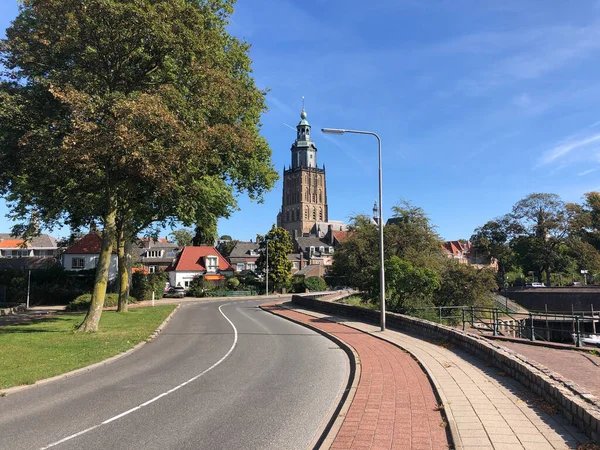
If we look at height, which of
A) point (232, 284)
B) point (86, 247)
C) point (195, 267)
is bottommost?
point (232, 284)

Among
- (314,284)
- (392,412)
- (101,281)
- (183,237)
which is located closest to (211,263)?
(314,284)

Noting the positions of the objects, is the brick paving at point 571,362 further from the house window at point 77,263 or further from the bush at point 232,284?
the house window at point 77,263

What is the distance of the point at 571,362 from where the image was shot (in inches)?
496

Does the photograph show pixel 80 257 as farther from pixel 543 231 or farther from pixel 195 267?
pixel 543 231

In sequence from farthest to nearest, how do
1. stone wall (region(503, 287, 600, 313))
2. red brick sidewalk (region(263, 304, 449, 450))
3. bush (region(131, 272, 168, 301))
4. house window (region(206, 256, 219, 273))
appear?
house window (region(206, 256, 219, 273)) → stone wall (region(503, 287, 600, 313)) → bush (region(131, 272, 168, 301)) → red brick sidewalk (region(263, 304, 449, 450))

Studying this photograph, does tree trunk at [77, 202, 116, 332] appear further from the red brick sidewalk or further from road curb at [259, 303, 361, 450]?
the red brick sidewalk

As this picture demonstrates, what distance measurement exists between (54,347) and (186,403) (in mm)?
8631

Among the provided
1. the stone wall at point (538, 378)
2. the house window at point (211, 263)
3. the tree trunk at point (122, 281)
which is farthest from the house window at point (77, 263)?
the stone wall at point (538, 378)

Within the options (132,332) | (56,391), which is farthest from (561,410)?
(132,332)

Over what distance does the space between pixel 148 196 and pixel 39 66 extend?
681cm

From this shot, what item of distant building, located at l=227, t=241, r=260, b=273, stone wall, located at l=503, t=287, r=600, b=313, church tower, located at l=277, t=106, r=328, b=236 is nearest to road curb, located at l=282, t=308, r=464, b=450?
stone wall, located at l=503, t=287, r=600, b=313

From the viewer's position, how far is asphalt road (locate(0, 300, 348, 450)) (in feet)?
21.1

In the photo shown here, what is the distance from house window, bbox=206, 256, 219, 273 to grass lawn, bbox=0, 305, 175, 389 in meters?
47.0

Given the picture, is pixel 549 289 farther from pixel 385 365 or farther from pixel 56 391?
pixel 56 391
